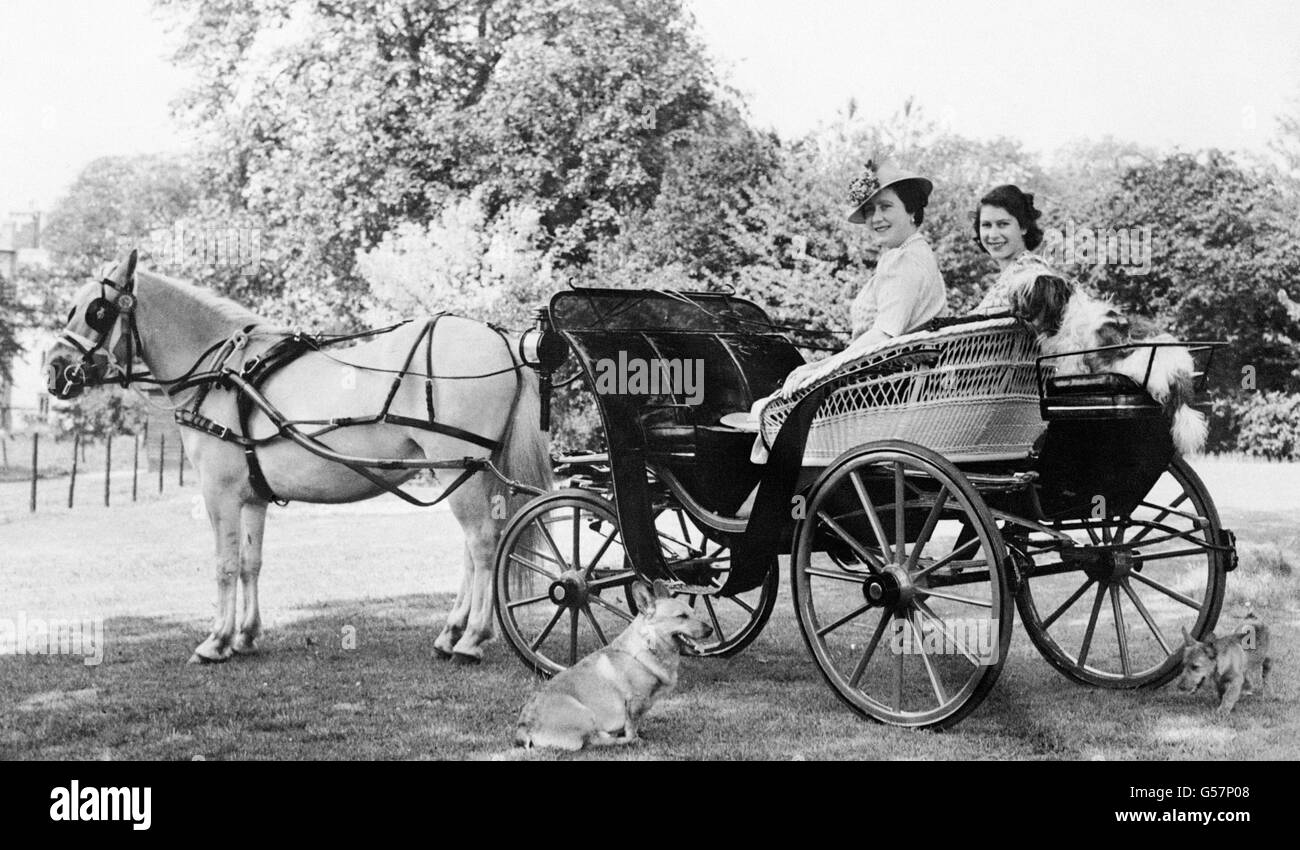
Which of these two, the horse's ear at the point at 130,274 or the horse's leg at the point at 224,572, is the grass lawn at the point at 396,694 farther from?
the horse's ear at the point at 130,274

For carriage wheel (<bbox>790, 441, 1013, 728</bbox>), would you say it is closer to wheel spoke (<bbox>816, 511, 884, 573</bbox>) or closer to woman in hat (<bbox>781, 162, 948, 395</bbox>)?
wheel spoke (<bbox>816, 511, 884, 573</bbox>)

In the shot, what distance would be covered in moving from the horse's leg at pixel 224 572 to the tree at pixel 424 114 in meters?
3.65

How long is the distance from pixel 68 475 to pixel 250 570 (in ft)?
12.3

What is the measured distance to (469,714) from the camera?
4.21 metres

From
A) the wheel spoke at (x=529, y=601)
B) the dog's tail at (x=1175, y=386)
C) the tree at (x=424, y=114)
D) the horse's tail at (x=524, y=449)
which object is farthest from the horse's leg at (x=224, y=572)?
the dog's tail at (x=1175, y=386)

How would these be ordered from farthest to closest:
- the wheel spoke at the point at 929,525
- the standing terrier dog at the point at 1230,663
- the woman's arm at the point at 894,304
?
1. the standing terrier dog at the point at 1230,663
2. the woman's arm at the point at 894,304
3. the wheel spoke at the point at 929,525

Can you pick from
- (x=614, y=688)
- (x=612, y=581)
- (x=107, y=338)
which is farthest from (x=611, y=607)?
(x=107, y=338)

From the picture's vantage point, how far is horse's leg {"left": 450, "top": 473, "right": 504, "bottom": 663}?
5.01 m

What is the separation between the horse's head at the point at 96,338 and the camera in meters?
5.12

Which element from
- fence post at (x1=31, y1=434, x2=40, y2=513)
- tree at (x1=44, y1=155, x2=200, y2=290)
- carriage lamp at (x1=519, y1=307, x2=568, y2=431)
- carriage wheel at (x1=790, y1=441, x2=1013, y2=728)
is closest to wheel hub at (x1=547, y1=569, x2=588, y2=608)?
carriage lamp at (x1=519, y1=307, x2=568, y2=431)

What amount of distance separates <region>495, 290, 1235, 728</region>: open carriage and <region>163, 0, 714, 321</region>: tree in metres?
3.67

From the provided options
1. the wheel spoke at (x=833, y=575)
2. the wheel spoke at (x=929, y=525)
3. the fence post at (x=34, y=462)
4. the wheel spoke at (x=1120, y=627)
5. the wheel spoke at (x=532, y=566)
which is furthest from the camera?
the fence post at (x=34, y=462)

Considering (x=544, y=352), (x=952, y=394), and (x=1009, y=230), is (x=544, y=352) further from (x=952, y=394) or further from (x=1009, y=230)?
(x=1009, y=230)
